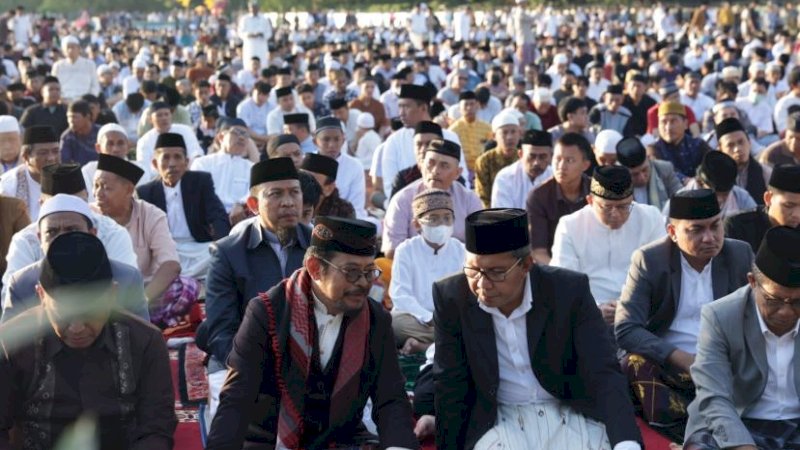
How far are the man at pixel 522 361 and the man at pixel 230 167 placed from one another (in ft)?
16.4

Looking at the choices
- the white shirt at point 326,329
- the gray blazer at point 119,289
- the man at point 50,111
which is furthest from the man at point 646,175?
the man at point 50,111

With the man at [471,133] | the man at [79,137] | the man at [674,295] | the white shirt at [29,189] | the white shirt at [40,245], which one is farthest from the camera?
the man at [471,133]

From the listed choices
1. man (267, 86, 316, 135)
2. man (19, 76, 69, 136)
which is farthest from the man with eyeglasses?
man (19, 76, 69, 136)

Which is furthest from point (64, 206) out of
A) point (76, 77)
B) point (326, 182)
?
point (76, 77)

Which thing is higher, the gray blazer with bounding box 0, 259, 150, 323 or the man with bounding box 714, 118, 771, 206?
the gray blazer with bounding box 0, 259, 150, 323

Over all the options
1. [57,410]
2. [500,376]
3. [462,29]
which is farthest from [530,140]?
[462,29]

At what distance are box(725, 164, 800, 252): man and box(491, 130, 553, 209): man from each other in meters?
1.92

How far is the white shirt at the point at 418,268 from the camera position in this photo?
590 cm

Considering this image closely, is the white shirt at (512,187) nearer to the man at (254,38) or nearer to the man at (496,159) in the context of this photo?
the man at (496,159)

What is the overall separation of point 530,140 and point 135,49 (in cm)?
2199

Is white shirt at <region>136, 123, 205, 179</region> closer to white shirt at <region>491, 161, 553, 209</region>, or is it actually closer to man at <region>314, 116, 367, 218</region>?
man at <region>314, 116, 367, 218</region>

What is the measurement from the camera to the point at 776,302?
152 inches

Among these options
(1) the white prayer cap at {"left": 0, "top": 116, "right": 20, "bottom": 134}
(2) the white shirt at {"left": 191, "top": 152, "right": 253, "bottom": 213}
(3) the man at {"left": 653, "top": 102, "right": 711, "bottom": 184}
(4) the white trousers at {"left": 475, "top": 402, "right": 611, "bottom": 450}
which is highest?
(4) the white trousers at {"left": 475, "top": 402, "right": 611, "bottom": 450}

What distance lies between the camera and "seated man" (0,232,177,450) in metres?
3.63
